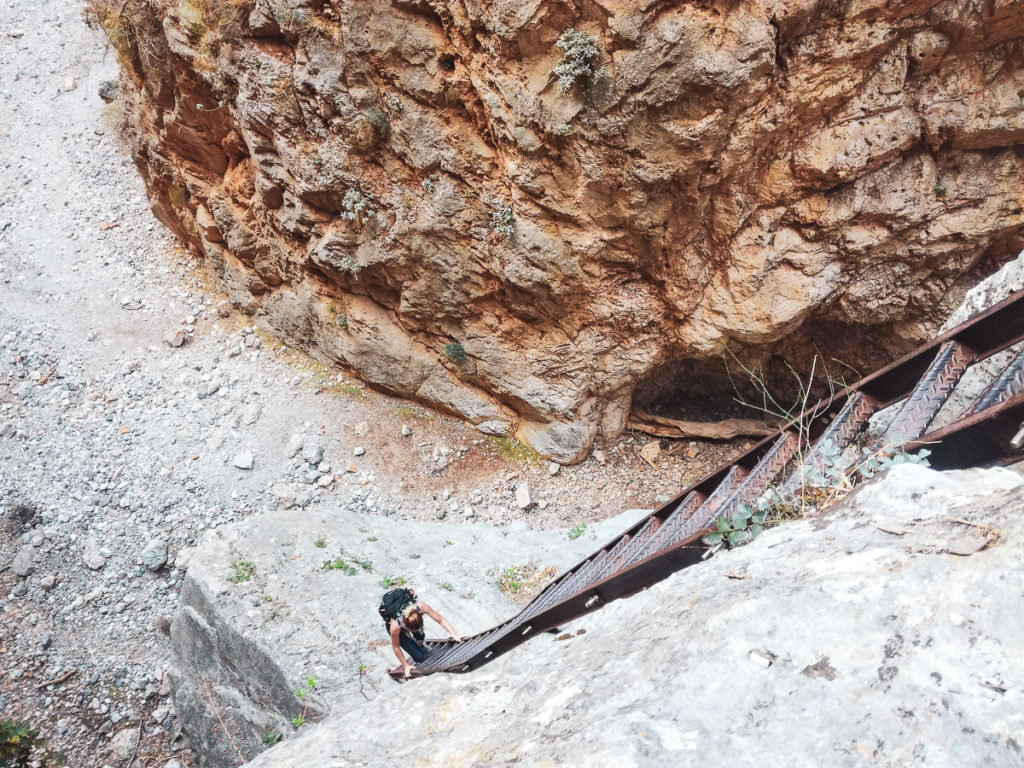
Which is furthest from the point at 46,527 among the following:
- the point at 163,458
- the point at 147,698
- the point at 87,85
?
the point at 87,85

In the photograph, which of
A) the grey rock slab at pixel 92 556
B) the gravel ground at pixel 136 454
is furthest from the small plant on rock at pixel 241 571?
the grey rock slab at pixel 92 556

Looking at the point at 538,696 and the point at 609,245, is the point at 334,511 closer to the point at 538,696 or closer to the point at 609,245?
the point at 609,245

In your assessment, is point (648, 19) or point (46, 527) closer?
point (648, 19)

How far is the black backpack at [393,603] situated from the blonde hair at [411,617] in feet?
0.19

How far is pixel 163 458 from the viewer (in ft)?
28.9

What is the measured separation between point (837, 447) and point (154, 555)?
8.28 meters

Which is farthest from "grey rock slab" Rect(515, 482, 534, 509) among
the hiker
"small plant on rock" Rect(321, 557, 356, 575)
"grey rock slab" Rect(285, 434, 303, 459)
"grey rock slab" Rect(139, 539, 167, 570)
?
"grey rock slab" Rect(139, 539, 167, 570)

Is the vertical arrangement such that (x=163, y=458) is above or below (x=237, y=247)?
below

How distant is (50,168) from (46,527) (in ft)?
26.0

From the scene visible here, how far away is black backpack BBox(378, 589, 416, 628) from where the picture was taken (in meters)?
4.46

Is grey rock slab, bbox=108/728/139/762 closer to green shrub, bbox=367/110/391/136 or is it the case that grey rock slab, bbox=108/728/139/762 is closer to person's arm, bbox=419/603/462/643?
person's arm, bbox=419/603/462/643

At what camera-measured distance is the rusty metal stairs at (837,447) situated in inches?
91.2

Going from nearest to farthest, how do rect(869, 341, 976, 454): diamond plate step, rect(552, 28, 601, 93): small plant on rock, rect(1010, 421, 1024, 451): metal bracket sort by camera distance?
1. rect(1010, 421, 1024, 451): metal bracket
2. rect(869, 341, 976, 454): diamond plate step
3. rect(552, 28, 601, 93): small plant on rock

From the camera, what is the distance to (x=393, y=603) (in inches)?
178
